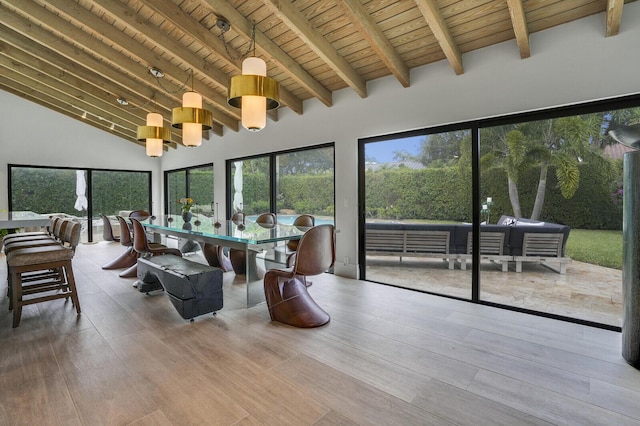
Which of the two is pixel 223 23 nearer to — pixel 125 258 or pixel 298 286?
pixel 298 286

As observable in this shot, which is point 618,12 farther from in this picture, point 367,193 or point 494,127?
point 367,193

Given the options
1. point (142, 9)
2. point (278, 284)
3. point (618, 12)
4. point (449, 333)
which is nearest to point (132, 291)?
point (278, 284)

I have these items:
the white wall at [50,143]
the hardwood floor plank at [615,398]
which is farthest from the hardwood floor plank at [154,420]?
the white wall at [50,143]

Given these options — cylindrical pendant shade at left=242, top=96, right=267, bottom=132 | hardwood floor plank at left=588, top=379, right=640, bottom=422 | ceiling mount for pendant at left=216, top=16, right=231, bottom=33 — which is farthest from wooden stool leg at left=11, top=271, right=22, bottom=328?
hardwood floor plank at left=588, top=379, right=640, bottom=422

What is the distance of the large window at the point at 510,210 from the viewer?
2803 millimetres

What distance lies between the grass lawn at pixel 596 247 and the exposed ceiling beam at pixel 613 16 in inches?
63.8

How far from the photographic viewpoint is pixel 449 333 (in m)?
2.59

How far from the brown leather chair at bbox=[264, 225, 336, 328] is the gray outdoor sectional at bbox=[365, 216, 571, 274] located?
5.03 feet

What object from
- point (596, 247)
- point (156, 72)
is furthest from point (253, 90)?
point (596, 247)

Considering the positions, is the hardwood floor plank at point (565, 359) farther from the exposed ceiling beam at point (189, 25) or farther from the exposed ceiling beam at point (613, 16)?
the exposed ceiling beam at point (189, 25)

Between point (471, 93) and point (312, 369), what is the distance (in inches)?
Answer: 118

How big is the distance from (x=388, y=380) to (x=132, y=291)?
3129mm

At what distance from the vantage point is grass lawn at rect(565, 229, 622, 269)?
2768 mm

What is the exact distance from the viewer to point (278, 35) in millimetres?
3467
